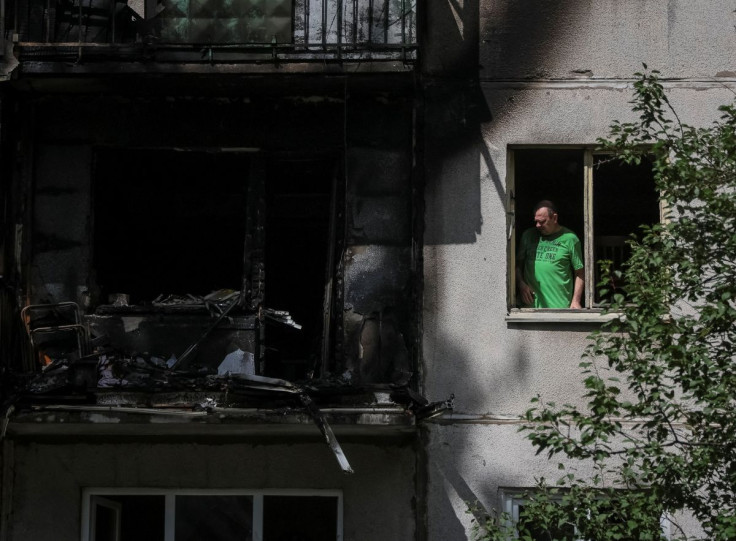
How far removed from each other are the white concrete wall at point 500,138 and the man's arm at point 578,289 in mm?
327

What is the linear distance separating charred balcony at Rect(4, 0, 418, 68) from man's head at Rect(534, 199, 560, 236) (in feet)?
5.50

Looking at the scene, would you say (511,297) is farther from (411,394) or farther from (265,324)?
(265,324)

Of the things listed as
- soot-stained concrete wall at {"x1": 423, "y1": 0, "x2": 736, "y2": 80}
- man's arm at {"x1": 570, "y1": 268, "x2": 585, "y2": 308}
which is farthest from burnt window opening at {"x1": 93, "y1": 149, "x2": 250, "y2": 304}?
man's arm at {"x1": 570, "y1": 268, "x2": 585, "y2": 308}

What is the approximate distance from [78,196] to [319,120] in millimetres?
2248

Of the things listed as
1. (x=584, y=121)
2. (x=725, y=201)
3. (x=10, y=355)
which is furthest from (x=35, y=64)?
(x=725, y=201)

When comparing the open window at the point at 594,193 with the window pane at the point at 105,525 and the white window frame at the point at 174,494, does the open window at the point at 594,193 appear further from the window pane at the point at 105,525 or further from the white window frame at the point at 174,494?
the window pane at the point at 105,525

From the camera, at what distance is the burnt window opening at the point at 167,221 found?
12781 mm

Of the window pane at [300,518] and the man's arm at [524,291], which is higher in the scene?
the man's arm at [524,291]

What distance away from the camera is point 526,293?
12.1 m

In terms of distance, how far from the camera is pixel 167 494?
11.9 meters

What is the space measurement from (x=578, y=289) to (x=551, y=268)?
0.29 metres

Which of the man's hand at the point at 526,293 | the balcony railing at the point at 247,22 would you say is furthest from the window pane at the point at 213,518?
the balcony railing at the point at 247,22

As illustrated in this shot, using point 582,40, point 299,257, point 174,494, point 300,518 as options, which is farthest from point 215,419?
point 582,40

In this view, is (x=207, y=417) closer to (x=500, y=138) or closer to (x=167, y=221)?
(x=167, y=221)
